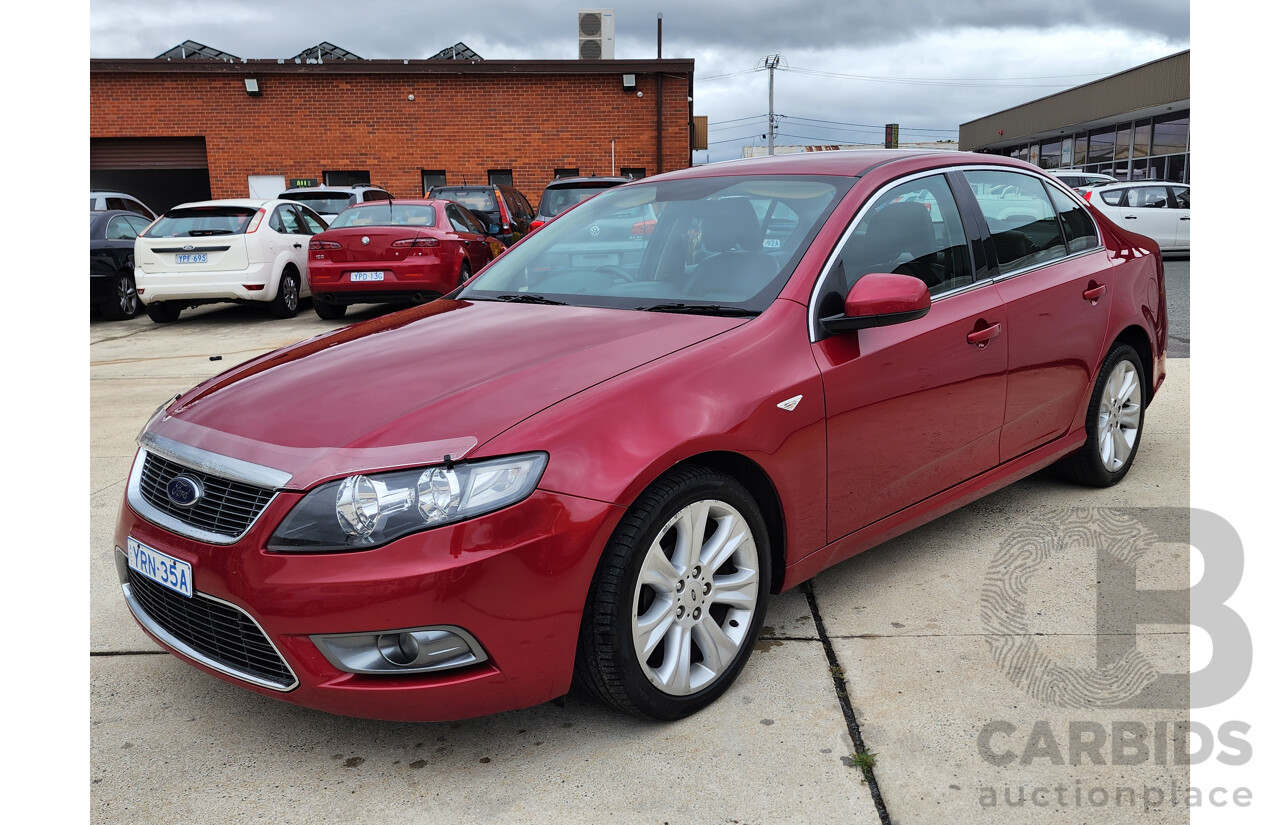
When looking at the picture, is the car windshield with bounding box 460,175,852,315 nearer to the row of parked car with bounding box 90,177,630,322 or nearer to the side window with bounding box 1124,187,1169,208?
the row of parked car with bounding box 90,177,630,322

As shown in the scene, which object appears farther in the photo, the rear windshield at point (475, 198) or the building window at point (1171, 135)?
the building window at point (1171, 135)

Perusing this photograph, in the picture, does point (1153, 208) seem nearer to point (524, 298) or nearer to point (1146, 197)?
point (1146, 197)

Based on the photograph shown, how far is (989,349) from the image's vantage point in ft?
11.7

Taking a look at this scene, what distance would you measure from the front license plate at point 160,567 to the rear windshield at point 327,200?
51.5ft

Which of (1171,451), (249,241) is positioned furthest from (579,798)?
(249,241)

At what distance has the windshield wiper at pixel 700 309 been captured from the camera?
2994mm

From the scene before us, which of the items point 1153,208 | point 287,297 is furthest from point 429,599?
point 1153,208

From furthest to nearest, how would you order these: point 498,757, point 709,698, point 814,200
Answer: point 814,200 → point 709,698 → point 498,757

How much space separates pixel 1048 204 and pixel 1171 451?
70.3 inches

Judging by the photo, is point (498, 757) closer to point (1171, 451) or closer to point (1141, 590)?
point (1141, 590)

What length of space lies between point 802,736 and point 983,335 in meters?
1.67

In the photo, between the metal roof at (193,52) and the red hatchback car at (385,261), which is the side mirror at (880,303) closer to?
the red hatchback car at (385,261)

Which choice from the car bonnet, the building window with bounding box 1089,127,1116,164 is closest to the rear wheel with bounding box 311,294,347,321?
Result: the car bonnet

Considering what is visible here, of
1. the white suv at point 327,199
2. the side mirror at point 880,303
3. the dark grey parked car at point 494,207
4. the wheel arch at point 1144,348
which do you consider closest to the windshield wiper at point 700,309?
the side mirror at point 880,303
